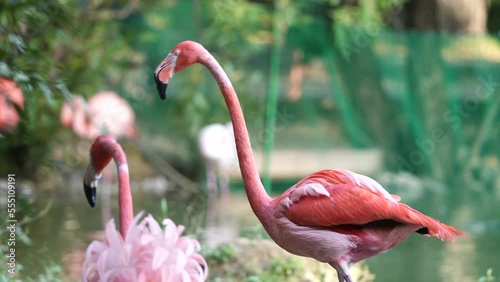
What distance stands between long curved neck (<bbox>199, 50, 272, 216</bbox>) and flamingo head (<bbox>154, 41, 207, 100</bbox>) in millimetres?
34

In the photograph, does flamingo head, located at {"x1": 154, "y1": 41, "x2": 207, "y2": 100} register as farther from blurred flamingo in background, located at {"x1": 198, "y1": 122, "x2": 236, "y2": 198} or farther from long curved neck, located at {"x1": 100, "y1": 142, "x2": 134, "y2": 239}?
blurred flamingo in background, located at {"x1": 198, "y1": 122, "x2": 236, "y2": 198}

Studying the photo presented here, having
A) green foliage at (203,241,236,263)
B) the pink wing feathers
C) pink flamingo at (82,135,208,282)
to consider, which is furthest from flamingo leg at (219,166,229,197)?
the pink wing feathers

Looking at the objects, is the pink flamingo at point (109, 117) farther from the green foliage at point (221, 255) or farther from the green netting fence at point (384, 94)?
the green foliage at point (221, 255)

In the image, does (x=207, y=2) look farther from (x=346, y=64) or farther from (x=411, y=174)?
(x=411, y=174)

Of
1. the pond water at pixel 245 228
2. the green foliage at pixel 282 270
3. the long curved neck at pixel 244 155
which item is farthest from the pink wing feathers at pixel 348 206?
the pond water at pixel 245 228

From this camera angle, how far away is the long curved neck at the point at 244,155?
2908 mm

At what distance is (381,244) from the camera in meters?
2.80

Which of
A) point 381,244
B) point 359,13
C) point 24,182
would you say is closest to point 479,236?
point 359,13

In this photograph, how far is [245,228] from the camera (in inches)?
218

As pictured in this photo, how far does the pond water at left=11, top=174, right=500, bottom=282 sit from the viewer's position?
4.99 metres

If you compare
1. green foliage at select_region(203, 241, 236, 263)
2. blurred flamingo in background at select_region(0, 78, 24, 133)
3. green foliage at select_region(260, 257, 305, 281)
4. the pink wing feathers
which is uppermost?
blurred flamingo in background at select_region(0, 78, 24, 133)

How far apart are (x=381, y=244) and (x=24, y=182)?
723cm

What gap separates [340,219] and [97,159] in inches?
41.4
